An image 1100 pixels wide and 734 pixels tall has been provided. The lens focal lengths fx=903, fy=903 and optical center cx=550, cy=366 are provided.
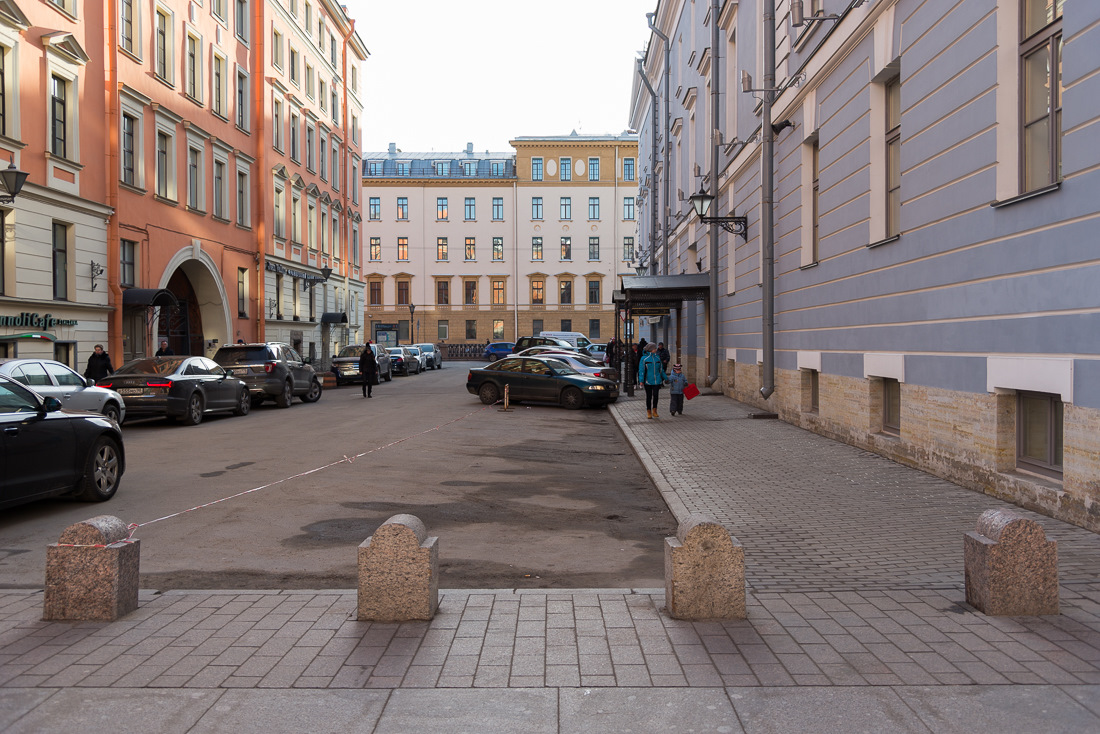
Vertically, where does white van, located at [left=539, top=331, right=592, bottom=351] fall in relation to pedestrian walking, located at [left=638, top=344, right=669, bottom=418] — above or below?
above

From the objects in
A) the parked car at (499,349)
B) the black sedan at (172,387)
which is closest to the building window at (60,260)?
the black sedan at (172,387)

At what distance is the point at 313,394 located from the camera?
25.7 m

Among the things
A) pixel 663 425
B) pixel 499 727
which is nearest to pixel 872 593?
pixel 499 727

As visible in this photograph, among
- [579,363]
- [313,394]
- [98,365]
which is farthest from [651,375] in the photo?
[98,365]

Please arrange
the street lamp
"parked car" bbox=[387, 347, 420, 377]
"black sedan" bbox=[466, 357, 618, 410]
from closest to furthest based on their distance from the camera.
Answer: the street lamp
"black sedan" bbox=[466, 357, 618, 410]
"parked car" bbox=[387, 347, 420, 377]

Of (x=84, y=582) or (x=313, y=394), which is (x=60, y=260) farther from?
(x=84, y=582)

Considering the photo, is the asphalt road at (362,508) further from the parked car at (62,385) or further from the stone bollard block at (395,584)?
the stone bollard block at (395,584)

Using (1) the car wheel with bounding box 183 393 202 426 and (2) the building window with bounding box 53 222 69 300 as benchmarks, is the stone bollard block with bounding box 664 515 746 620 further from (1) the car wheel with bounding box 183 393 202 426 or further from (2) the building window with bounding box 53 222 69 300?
(2) the building window with bounding box 53 222 69 300

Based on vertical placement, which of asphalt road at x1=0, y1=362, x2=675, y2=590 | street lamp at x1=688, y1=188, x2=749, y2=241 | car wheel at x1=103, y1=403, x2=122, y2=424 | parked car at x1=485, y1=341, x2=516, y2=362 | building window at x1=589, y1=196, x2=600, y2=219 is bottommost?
asphalt road at x1=0, y1=362, x2=675, y2=590

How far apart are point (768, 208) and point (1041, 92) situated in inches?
358

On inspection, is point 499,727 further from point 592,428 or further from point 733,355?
point 733,355

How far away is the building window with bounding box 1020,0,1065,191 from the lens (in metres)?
7.92

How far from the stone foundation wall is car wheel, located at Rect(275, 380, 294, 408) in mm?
13721

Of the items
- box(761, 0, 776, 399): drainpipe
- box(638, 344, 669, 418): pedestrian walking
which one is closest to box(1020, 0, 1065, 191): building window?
box(761, 0, 776, 399): drainpipe
